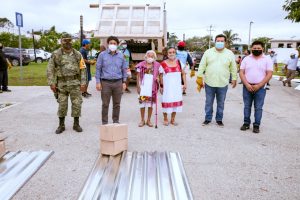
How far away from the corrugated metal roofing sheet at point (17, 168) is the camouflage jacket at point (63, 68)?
5.05 feet

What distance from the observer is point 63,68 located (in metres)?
5.80

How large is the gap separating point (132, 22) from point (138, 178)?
8718 millimetres

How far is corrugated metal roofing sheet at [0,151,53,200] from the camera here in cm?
362

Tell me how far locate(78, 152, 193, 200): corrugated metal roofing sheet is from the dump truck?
737 centimetres

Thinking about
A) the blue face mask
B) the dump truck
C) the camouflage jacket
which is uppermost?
the dump truck

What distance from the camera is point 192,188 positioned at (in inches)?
145

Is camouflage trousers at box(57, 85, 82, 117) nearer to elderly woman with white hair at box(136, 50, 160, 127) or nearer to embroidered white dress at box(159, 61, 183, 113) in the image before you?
elderly woman with white hair at box(136, 50, 160, 127)

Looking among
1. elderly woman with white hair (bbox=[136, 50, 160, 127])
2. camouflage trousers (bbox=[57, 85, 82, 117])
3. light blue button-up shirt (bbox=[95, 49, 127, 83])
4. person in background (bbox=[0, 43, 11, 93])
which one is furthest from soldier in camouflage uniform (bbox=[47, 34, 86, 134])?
person in background (bbox=[0, 43, 11, 93])

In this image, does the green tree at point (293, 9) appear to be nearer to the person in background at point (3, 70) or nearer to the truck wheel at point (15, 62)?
the person in background at point (3, 70)

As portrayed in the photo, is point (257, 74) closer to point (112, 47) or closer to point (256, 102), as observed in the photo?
point (256, 102)

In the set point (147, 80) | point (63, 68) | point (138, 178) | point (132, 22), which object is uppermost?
point (132, 22)

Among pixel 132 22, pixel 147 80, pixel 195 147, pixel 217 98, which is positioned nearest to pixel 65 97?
pixel 147 80

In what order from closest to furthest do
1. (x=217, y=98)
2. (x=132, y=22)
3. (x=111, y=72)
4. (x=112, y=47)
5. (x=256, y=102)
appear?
(x=112, y=47), (x=111, y=72), (x=256, y=102), (x=217, y=98), (x=132, y=22)

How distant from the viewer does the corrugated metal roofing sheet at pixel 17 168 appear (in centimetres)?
362
